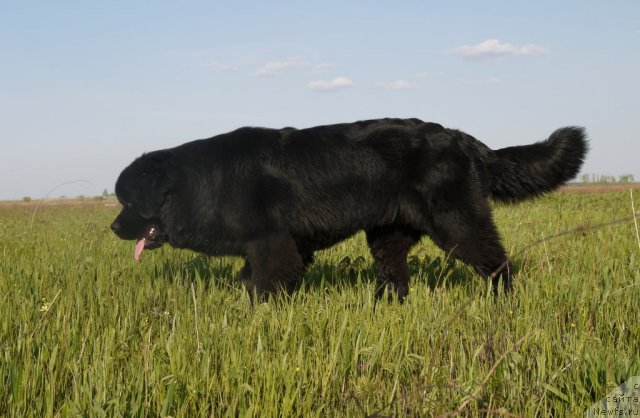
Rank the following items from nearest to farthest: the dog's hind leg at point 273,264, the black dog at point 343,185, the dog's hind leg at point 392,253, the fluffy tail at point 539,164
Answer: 1. the dog's hind leg at point 273,264
2. the black dog at point 343,185
3. the fluffy tail at point 539,164
4. the dog's hind leg at point 392,253

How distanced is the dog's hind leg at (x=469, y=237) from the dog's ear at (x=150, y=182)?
2.14m

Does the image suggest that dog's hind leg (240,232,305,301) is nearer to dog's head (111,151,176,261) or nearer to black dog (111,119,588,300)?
black dog (111,119,588,300)

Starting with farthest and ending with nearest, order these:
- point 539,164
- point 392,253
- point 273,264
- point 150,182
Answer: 1. point 392,253
2. point 150,182
3. point 539,164
4. point 273,264

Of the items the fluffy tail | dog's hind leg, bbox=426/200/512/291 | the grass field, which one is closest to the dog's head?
the grass field

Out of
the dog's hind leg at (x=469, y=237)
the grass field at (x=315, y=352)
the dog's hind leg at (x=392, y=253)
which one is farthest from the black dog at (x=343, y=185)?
the grass field at (x=315, y=352)

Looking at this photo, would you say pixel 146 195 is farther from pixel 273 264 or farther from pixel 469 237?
pixel 469 237

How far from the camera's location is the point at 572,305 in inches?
150

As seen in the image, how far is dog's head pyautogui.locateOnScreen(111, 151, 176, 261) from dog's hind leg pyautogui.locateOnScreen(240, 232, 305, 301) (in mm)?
955

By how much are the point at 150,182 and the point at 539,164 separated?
3.14m

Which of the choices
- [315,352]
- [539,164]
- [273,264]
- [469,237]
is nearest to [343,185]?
[273,264]

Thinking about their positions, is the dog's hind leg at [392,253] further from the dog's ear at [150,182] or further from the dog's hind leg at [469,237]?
the dog's ear at [150,182]

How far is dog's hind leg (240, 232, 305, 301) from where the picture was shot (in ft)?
14.4

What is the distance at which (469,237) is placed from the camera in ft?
15.2

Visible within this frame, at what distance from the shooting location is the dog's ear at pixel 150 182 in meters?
4.87
